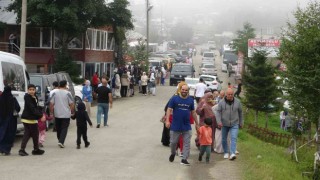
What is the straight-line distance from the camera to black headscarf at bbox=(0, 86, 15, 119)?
46.1 ft

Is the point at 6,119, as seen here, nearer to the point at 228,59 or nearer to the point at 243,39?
the point at 243,39

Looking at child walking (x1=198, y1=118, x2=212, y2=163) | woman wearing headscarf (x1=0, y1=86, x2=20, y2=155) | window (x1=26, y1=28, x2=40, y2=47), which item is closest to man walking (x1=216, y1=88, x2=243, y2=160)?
child walking (x1=198, y1=118, x2=212, y2=163)

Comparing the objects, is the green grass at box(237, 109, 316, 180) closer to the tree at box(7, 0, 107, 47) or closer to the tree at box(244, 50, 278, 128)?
Result: the tree at box(244, 50, 278, 128)

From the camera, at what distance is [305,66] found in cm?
1530

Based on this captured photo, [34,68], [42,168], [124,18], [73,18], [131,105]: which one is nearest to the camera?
[42,168]

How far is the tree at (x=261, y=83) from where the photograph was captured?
27703 millimetres

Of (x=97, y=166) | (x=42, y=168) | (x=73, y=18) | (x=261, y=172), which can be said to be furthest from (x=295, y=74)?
(x=73, y=18)

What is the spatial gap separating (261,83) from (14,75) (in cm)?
1374

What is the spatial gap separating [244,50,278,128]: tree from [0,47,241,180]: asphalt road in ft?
29.3

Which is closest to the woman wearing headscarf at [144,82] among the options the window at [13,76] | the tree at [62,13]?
the tree at [62,13]

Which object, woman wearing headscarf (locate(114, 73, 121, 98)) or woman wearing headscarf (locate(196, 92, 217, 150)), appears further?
woman wearing headscarf (locate(114, 73, 121, 98))

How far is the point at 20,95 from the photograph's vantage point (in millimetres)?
17453

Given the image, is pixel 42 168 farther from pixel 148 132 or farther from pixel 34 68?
pixel 34 68

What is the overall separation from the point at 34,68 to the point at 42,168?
31436 mm
